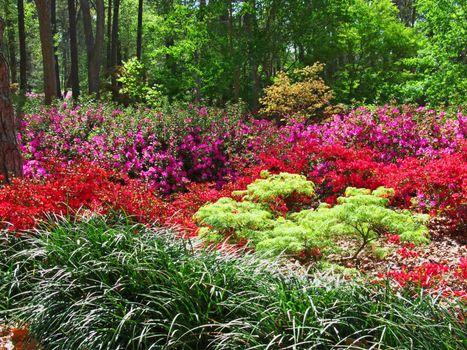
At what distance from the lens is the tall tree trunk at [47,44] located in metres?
13.9

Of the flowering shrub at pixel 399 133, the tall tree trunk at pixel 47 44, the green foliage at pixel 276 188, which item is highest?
the tall tree trunk at pixel 47 44

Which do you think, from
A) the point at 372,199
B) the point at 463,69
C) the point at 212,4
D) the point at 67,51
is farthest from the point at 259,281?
the point at 67,51

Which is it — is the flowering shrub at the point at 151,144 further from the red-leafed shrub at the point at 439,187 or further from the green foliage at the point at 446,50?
the green foliage at the point at 446,50

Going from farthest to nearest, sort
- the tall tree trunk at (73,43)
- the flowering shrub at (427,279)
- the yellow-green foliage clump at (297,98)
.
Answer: the tall tree trunk at (73,43) → the yellow-green foliage clump at (297,98) → the flowering shrub at (427,279)

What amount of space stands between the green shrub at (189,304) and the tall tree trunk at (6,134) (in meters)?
1.82

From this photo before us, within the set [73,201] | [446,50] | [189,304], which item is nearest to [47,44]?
[446,50]

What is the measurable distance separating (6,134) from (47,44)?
1012cm

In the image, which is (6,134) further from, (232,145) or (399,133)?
(399,133)

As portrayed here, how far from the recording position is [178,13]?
57.4ft

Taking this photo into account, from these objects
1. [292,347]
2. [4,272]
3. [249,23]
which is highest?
[249,23]

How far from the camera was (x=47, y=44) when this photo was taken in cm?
1446

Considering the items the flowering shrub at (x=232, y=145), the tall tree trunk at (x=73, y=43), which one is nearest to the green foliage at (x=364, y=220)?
the flowering shrub at (x=232, y=145)

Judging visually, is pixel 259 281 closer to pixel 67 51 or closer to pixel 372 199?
pixel 372 199

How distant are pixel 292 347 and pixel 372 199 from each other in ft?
7.93
